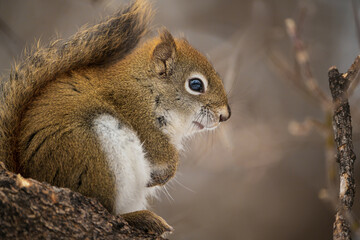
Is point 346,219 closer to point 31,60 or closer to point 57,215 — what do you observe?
point 57,215

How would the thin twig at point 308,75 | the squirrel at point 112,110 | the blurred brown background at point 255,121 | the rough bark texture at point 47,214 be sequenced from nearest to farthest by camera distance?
1. the rough bark texture at point 47,214
2. the squirrel at point 112,110
3. the thin twig at point 308,75
4. the blurred brown background at point 255,121

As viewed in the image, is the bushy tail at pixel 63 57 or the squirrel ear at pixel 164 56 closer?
the bushy tail at pixel 63 57

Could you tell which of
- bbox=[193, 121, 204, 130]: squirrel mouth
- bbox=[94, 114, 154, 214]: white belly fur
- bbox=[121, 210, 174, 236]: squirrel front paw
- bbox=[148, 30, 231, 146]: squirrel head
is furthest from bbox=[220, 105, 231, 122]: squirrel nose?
A: bbox=[121, 210, 174, 236]: squirrel front paw

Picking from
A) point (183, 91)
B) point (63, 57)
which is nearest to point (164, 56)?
point (183, 91)

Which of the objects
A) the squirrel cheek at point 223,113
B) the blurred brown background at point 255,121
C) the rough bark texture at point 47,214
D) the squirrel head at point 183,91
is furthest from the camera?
the blurred brown background at point 255,121

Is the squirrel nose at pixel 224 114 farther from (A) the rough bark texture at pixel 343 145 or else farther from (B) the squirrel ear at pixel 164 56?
(A) the rough bark texture at pixel 343 145

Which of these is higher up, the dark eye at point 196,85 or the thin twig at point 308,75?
the thin twig at point 308,75

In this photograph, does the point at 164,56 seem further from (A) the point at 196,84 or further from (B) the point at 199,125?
(B) the point at 199,125

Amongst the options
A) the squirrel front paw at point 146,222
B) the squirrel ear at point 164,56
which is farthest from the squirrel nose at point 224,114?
the squirrel front paw at point 146,222
